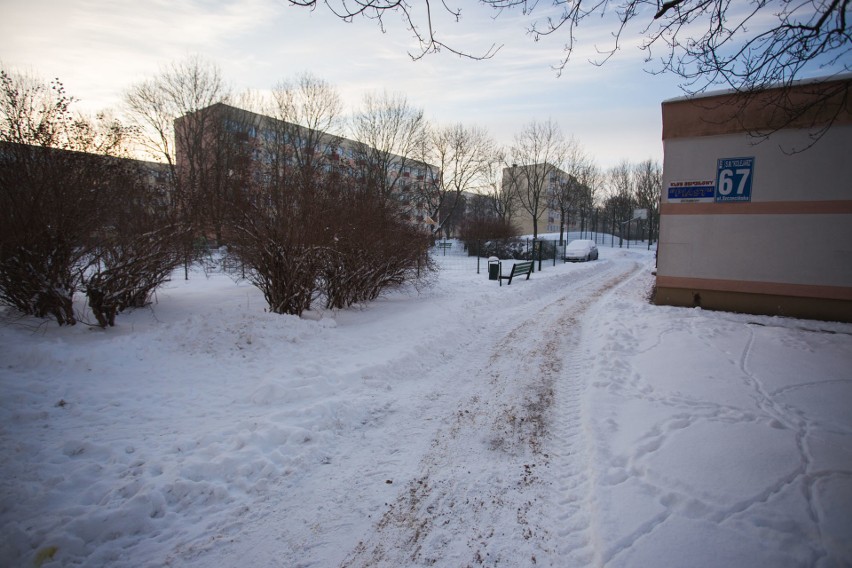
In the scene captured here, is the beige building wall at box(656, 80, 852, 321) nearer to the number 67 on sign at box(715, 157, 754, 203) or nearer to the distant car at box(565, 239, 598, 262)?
the number 67 on sign at box(715, 157, 754, 203)

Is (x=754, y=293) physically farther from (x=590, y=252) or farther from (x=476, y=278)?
(x=590, y=252)

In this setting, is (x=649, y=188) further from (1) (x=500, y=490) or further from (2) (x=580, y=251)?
(1) (x=500, y=490)

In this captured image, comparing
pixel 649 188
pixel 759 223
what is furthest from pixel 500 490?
pixel 649 188

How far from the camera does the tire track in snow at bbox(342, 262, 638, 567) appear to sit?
2441mm

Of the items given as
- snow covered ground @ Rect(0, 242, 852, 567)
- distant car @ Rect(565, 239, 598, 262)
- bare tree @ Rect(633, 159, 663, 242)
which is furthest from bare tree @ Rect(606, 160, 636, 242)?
snow covered ground @ Rect(0, 242, 852, 567)

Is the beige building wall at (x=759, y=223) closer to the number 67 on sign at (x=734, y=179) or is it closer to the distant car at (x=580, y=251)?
the number 67 on sign at (x=734, y=179)

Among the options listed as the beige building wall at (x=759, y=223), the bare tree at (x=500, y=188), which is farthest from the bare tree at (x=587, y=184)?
the beige building wall at (x=759, y=223)

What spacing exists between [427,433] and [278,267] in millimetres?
5441

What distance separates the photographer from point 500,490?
3.01 m

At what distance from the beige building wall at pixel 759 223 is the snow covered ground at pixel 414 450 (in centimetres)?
270

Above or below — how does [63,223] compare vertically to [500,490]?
above

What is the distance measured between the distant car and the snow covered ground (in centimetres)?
2170

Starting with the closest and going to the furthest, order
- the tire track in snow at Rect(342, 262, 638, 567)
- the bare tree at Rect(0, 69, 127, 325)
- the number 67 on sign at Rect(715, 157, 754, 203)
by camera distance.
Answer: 1. the tire track in snow at Rect(342, 262, 638, 567)
2. the bare tree at Rect(0, 69, 127, 325)
3. the number 67 on sign at Rect(715, 157, 754, 203)

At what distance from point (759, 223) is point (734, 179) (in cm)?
125
